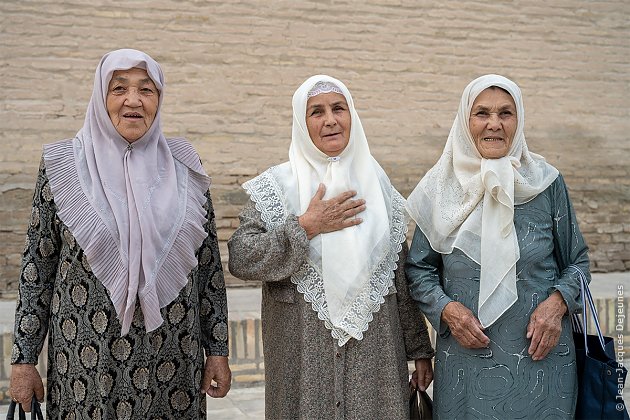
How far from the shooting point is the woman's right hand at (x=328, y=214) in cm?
195

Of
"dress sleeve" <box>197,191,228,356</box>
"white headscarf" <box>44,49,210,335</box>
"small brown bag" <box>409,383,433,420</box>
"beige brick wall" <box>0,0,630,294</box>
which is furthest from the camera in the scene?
"beige brick wall" <box>0,0,630,294</box>

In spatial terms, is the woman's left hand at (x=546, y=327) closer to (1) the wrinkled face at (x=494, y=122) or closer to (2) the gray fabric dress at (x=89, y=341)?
(1) the wrinkled face at (x=494, y=122)

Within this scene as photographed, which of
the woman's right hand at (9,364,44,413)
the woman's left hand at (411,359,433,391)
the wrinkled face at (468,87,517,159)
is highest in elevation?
the wrinkled face at (468,87,517,159)

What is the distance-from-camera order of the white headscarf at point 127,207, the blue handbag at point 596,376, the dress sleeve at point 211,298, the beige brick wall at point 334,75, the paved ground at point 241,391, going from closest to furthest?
the white headscarf at point 127,207, the blue handbag at point 596,376, the dress sleeve at point 211,298, the paved ground at point 241,391, the beige brick wall at point 334,75

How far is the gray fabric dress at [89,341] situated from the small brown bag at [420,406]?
1.97 feet

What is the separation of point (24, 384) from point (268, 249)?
2.22ft

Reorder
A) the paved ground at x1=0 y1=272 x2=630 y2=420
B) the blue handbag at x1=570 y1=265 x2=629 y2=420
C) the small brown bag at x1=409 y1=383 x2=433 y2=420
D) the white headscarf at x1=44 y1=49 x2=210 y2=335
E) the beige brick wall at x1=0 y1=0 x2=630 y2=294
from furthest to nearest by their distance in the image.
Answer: the beige brick wall at x1=0 y1=0 x2=630 y2=294 → the paved ground at x1=0 y1=272 x2=630 y2=420 → the small brown bag at x1=409 y1=383 x2=433 y2=420 → the blue handbag at x1=570 y1=265 x2=629 y2=420 → the white headscarf at x1=44 y1=49 x2=210 y2=335

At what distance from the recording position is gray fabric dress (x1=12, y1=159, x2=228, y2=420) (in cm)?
180

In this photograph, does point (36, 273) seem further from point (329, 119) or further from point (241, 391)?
point (241, 391)

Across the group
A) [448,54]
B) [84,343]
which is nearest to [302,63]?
[448,54]

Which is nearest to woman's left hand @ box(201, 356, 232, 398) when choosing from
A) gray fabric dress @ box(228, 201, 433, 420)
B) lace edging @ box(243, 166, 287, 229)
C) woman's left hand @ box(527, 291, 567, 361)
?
gray fabric dress @ box(228, 201, 433, 420)

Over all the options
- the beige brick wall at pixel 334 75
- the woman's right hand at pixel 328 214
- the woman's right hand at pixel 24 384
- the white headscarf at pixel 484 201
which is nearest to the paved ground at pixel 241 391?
the beige brick wall at pixel 334 75

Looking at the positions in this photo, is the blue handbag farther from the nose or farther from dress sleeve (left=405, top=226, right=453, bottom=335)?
the nose

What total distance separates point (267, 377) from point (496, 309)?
25.5 inches
